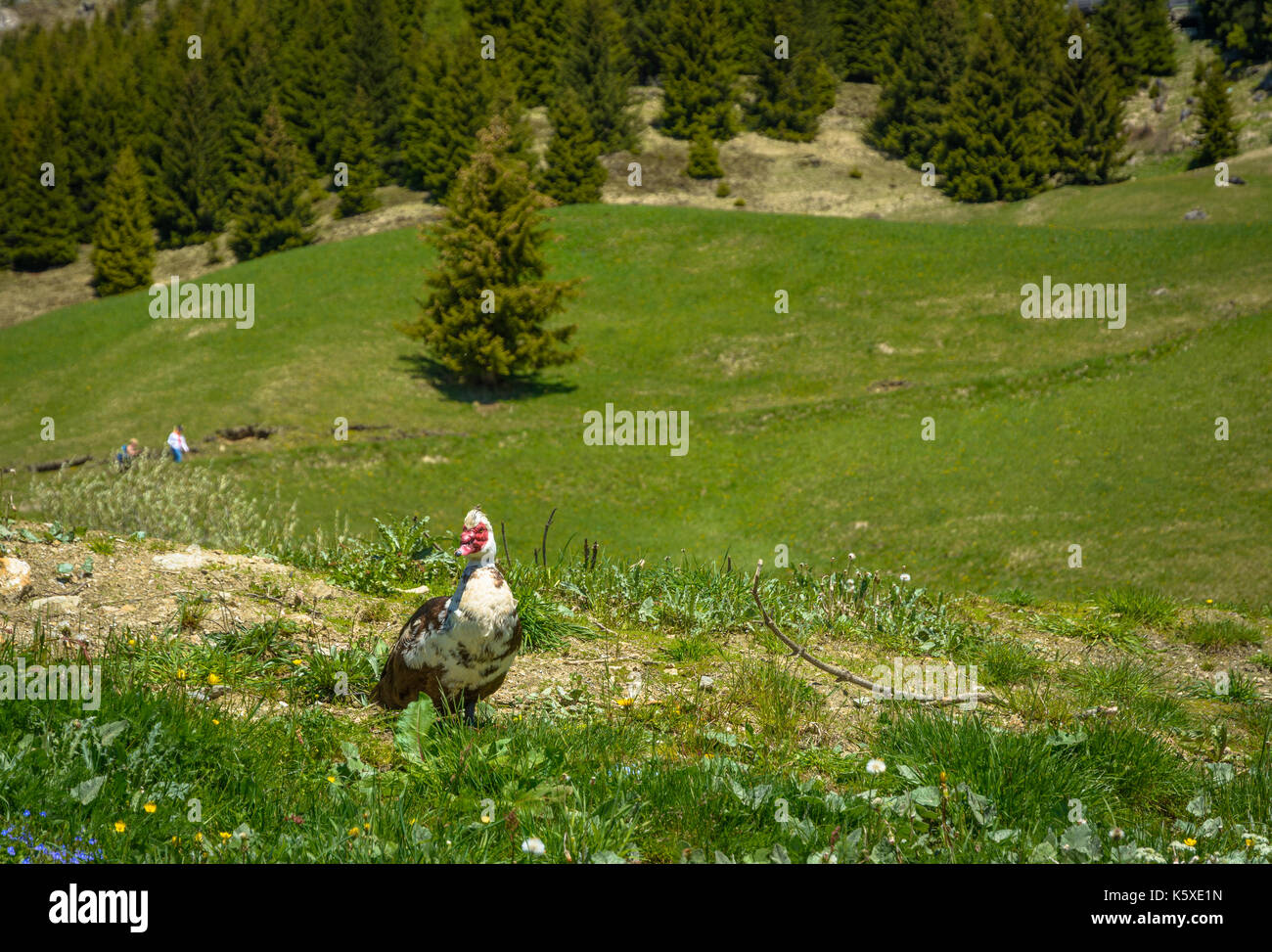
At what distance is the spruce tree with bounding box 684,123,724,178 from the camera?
70062 mm

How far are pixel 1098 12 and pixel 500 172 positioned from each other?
228ft

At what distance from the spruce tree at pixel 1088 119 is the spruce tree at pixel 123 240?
60081 millimetres

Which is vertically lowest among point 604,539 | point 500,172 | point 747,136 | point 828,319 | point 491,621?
point 604,539

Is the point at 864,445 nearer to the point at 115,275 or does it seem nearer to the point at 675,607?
the point at 675,607

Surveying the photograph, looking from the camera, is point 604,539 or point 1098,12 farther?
point 1098,12

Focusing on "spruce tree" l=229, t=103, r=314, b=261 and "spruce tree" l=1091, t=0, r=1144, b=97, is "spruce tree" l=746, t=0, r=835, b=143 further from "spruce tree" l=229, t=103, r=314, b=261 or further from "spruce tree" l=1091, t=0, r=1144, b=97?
"spruce tree" l=229, t=103, r=314, b=261

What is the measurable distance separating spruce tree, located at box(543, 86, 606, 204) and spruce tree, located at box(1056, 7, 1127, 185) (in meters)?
30.5

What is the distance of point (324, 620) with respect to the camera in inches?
284

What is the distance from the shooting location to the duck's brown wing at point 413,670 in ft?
16.7

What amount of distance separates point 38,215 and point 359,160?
22.9 metres

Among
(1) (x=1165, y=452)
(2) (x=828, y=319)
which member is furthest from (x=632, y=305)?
(1) (x=1165, y=452)

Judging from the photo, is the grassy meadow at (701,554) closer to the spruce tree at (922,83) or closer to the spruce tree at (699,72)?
the spruce tree at (922,83)

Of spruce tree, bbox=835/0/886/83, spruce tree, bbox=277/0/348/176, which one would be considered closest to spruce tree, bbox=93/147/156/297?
spruce tree, bbox=277/0/348/176

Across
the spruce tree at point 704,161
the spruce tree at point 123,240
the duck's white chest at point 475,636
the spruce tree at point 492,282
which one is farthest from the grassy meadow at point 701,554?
the spruce tree at point 704,161
